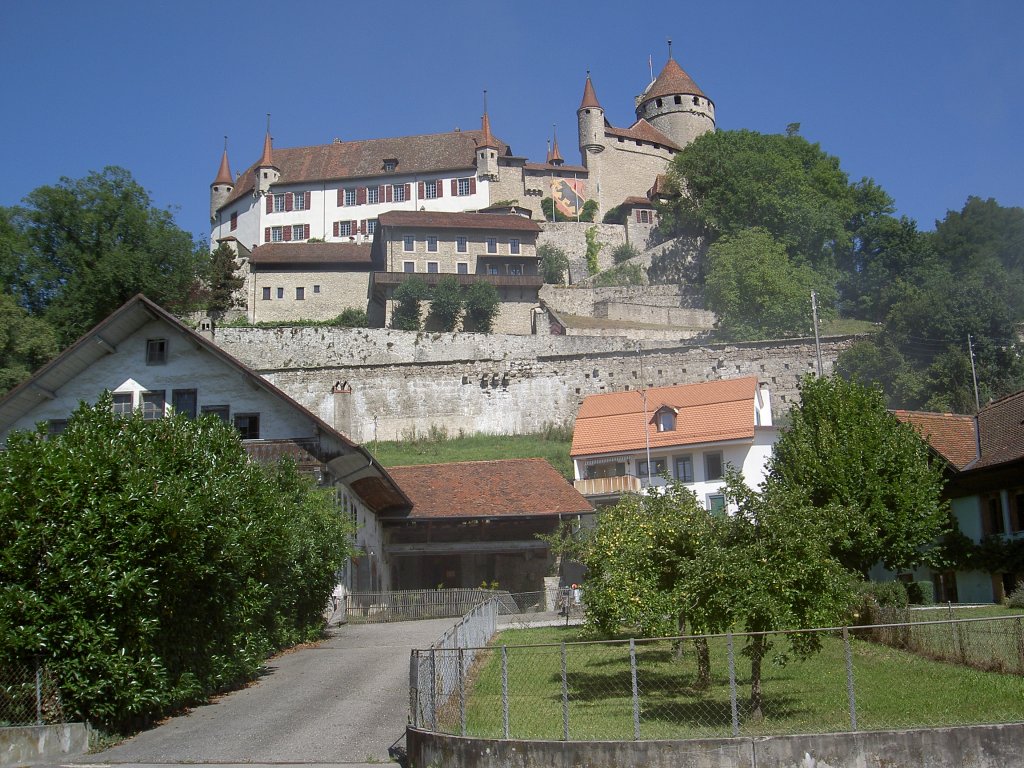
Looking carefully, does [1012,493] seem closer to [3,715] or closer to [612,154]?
[3,715]

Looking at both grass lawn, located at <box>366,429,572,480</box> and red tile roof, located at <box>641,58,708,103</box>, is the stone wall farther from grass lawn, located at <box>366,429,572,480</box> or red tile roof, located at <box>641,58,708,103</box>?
red tile roof, located at <box>641,58,708,103</box>

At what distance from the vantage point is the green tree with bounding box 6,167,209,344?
6178 centimetres

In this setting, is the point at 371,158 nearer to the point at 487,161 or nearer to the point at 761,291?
the point at 487,161

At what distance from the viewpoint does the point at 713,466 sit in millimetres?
50500

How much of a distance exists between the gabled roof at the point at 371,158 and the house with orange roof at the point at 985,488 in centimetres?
6453

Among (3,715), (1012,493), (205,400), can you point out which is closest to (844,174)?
(1012,493)

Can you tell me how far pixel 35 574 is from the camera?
602 inches

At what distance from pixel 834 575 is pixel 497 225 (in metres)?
70.5

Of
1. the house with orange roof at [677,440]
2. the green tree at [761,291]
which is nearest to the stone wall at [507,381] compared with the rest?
the green tree at [761,291]

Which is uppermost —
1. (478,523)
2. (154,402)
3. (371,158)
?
(371,158)

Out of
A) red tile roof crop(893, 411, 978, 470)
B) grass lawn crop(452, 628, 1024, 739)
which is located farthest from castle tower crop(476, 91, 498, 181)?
grass lawn crop(452, 628, 1024, 739)

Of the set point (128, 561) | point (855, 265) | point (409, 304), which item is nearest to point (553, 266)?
point (409, 304)

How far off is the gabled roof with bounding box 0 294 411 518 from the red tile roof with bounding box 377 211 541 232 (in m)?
50.0

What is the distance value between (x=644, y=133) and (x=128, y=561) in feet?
321
